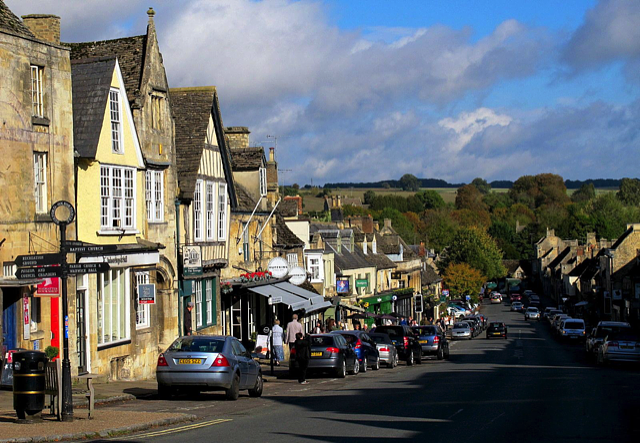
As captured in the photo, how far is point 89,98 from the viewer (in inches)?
965

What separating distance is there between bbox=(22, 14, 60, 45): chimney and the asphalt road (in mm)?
10129

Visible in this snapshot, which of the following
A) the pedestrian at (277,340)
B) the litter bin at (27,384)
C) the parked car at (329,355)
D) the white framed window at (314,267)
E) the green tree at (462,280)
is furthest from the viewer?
the green tree at (462,280)

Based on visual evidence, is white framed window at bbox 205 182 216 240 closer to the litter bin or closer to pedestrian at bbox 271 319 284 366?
pedestrian at bbox 271 319 284 366

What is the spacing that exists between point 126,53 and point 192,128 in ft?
13.5

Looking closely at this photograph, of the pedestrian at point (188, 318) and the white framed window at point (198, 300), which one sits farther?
the white framed window at point (198, 300)

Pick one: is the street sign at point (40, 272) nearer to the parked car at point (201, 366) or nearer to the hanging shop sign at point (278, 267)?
the parked car at point (201, 366)

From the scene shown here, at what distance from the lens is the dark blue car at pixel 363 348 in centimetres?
3125

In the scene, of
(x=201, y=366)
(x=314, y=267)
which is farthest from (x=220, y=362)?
(x=314, y=267)

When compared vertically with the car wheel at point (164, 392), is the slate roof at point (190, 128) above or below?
above

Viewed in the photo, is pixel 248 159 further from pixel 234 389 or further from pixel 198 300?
pixel 234 389

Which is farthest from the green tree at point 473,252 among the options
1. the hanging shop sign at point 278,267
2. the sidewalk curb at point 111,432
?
the sidewalk curb at point 111,432

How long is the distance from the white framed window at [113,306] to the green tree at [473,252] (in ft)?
317

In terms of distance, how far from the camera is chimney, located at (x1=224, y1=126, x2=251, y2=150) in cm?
4222

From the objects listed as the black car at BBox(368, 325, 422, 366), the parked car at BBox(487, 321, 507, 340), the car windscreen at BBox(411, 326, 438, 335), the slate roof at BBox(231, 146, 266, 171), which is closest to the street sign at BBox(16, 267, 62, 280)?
the black car at BBox(368, 325, 422, 366)
